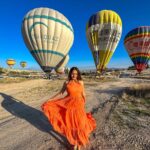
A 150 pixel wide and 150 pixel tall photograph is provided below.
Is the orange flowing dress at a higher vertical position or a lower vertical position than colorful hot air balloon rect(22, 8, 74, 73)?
lower

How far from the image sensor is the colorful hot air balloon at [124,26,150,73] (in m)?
40.2

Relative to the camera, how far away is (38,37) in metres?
29.4

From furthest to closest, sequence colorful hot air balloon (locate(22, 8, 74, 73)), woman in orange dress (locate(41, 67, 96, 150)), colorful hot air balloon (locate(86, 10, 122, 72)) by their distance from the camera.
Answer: colorful hot air balloon (locate(86, 10, 122, 72)), colorful hot air balloon (locate(22, 8, 74, 73)), woman in orange dress (locate(41, 67, 96, 150))

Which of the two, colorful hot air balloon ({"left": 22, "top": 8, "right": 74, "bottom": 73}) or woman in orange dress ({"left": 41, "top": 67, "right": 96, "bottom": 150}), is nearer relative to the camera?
woman in orange dress ({"left": 41, "top": 67, "right": 96, "bottom": 150})

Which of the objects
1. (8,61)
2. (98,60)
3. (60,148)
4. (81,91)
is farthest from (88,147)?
Answer: (8,61)

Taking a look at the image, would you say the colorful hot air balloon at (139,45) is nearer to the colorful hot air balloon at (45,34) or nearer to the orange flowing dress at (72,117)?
the colorful hot air balloon at (45,34)

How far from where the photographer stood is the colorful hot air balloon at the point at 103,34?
115 ft

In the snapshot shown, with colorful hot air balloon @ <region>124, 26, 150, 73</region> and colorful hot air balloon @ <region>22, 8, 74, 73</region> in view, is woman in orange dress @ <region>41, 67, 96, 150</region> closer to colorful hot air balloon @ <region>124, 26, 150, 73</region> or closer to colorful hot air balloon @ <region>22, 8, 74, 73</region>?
colorful hot air balloon @ <region>22, 8, 74, 73</region>

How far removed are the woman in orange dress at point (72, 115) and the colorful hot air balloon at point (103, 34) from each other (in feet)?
100

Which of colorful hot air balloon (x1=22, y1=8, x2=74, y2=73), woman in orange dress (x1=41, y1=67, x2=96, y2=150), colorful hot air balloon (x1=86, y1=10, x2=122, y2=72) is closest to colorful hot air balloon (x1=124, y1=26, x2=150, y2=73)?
colorful hot air balloon (x1=86, y1=10, x2=122, y2=72)

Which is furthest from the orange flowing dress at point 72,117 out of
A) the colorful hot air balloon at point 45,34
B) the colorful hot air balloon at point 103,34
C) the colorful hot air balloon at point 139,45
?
the colorful hot air balloon at point 139,45

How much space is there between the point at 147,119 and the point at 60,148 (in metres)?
4.14

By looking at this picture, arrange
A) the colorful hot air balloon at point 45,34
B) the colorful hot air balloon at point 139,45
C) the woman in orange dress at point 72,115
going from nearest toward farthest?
the woman in orange dress at point 72,115 → the colorful hot air balloon at point 45,34 → the colorful hot air balloon at point 139,45

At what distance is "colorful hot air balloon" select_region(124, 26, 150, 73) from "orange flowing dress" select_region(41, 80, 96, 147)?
37.0m
